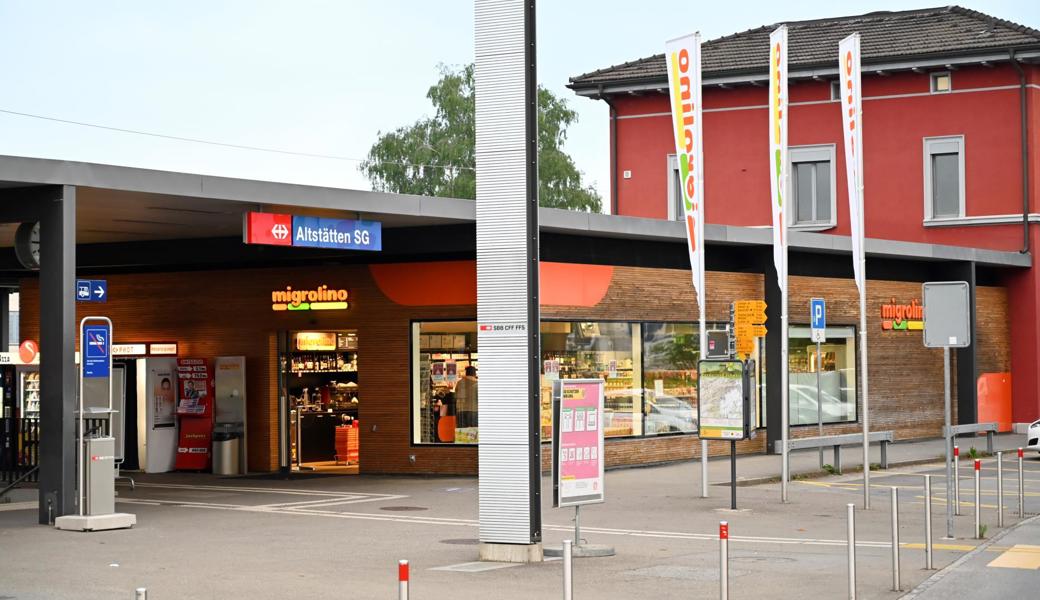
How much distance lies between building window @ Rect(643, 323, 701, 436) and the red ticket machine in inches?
316

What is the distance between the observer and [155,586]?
39.7 ft

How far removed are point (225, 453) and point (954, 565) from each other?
15.6 m

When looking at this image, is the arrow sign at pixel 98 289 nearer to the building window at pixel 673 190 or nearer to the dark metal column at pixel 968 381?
the dark metal column at pixel 968 381

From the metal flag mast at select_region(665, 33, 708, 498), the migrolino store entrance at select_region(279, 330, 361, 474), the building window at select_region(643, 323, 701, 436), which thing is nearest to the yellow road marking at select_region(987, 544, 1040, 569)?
the metal flag mast at select_region(665, 33, 708, 498)

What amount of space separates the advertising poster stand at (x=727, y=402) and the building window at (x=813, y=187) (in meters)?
23.0

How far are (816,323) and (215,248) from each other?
36.8ft

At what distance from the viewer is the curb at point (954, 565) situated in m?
12.2

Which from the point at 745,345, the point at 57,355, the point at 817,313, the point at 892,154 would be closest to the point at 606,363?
the point at 745,345

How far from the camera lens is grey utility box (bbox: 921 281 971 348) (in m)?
16.5

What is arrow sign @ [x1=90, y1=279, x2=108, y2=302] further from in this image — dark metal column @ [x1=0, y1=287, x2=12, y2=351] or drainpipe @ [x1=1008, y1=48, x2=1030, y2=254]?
drainpipe @ [x1=1008, y1=48, x2=1030, y2=254]

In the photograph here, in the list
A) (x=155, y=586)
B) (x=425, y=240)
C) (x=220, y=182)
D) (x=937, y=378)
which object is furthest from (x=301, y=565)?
(x=937, y=378)

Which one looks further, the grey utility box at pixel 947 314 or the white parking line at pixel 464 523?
the grey utility box at pixel 947 314

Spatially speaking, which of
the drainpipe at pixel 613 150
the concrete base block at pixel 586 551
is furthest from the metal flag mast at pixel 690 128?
the drainpipe at pixel 613 150

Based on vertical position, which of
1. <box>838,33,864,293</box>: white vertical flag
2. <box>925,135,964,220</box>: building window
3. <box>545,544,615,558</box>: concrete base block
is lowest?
<box>545,544,615,558</box>: concrete base block
